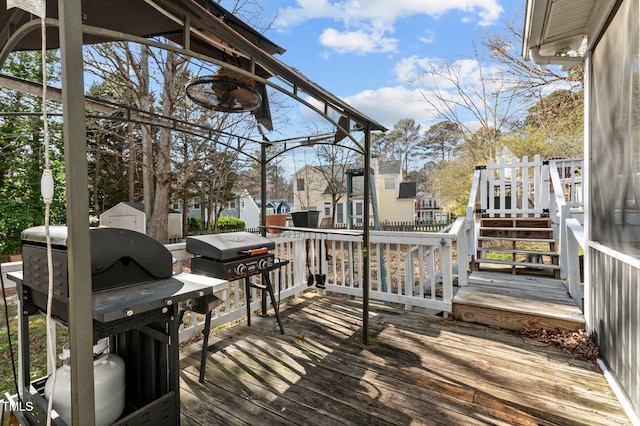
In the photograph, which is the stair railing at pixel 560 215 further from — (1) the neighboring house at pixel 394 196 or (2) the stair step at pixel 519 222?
(1) the neighboring house at pixel 394 196

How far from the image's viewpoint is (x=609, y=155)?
2.40m

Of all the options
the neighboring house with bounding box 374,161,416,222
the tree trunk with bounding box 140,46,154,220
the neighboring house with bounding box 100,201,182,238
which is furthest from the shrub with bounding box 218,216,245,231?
the tree trunk with bounding box 140,46,154,220

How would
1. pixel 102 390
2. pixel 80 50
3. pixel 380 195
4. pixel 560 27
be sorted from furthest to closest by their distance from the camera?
1. pixel 380 195
2. pixel 560 27
3. pixel 102 390
4. pixel 80 50

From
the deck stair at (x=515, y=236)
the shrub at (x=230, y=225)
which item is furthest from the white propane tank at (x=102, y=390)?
the shrub at (x=230, y=225)

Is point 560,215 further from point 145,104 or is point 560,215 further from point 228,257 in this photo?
point 145,104

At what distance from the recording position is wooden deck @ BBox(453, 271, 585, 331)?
9.75 feet

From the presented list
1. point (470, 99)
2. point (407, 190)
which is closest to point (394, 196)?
point (407, 190)

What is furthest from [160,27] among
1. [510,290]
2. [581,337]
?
[510,290]

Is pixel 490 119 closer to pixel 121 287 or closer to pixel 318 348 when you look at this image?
pixel 318 348

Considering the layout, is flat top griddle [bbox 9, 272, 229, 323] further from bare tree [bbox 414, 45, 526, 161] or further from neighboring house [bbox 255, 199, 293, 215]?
neighboring house [bbox 255, 199, 293, 215]

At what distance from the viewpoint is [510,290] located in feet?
12.4

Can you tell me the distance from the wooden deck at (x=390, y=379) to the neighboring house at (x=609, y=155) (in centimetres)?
35

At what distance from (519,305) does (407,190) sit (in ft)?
61.5

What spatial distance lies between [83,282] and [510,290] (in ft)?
13.9
